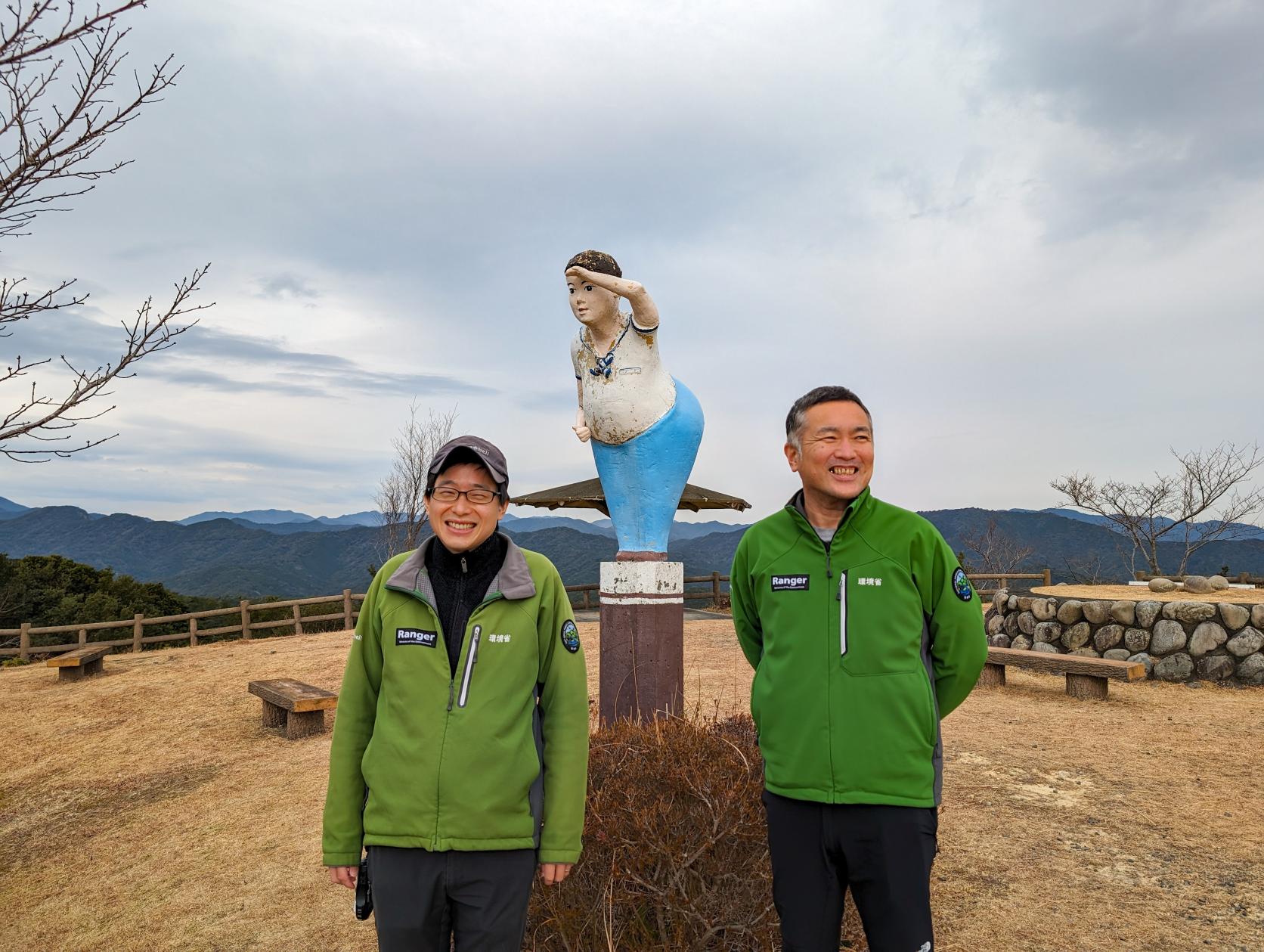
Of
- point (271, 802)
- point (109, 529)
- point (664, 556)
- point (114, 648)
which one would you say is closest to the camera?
point (664, 556)

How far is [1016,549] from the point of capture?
27844mm

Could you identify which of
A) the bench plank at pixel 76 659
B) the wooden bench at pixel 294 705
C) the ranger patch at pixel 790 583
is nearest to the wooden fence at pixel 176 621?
the bench plank at pixel 76 659

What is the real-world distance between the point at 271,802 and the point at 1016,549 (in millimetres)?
27220

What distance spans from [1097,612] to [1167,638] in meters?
0.70

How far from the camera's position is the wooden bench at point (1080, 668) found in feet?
25.6

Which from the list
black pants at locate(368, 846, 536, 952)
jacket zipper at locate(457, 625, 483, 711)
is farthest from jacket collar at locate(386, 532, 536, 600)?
black pants at locate(368, 846, 536, 952)

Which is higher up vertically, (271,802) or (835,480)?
(835,480)

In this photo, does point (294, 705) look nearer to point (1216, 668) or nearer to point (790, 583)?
point (790, 583)

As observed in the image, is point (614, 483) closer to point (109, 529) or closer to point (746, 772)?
point (746, 772)

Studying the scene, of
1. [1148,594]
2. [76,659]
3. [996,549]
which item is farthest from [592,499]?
[996,549]

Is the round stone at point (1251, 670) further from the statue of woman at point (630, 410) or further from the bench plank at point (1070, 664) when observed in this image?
the statue of woman at point (630, 410)

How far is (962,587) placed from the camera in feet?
7.09

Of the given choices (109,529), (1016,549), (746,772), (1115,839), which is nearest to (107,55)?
(746,772)

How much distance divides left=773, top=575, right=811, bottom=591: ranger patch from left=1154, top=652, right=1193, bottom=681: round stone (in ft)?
28.4
